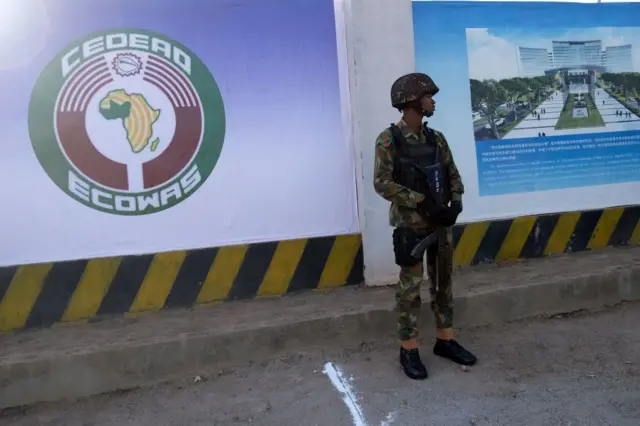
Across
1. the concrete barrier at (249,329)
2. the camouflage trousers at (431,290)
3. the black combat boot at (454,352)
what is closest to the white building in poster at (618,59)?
the concrete barrier at (249,329)

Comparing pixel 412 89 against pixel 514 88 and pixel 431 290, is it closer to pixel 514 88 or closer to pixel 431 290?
pixel 431 290

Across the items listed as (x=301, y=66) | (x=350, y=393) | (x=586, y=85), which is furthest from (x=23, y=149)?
(x=586, y=85)

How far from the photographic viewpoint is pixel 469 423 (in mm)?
2721

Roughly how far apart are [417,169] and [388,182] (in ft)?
0.66

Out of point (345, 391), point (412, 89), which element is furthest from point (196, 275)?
point (412, 89)

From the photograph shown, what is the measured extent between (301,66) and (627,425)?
128 inches

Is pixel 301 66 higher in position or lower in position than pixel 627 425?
higher

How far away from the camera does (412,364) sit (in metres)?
3.28

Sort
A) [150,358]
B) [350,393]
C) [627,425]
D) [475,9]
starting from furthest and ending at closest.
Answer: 1. [475,9]
2. [150,358]
3. [350,393]
4. [627,425]

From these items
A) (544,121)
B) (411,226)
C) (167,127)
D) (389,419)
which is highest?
(167,127)

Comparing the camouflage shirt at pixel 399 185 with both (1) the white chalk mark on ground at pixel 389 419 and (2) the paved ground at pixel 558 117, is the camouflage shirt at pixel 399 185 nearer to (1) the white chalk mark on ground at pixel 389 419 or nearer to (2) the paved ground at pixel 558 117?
(1) the white chalk mark on ground at pixel 389 419

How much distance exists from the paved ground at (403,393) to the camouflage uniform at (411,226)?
337mm

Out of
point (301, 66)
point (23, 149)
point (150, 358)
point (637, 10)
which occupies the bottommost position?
point (150, 358)

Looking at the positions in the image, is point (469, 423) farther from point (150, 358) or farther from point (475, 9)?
point (475, 9)
